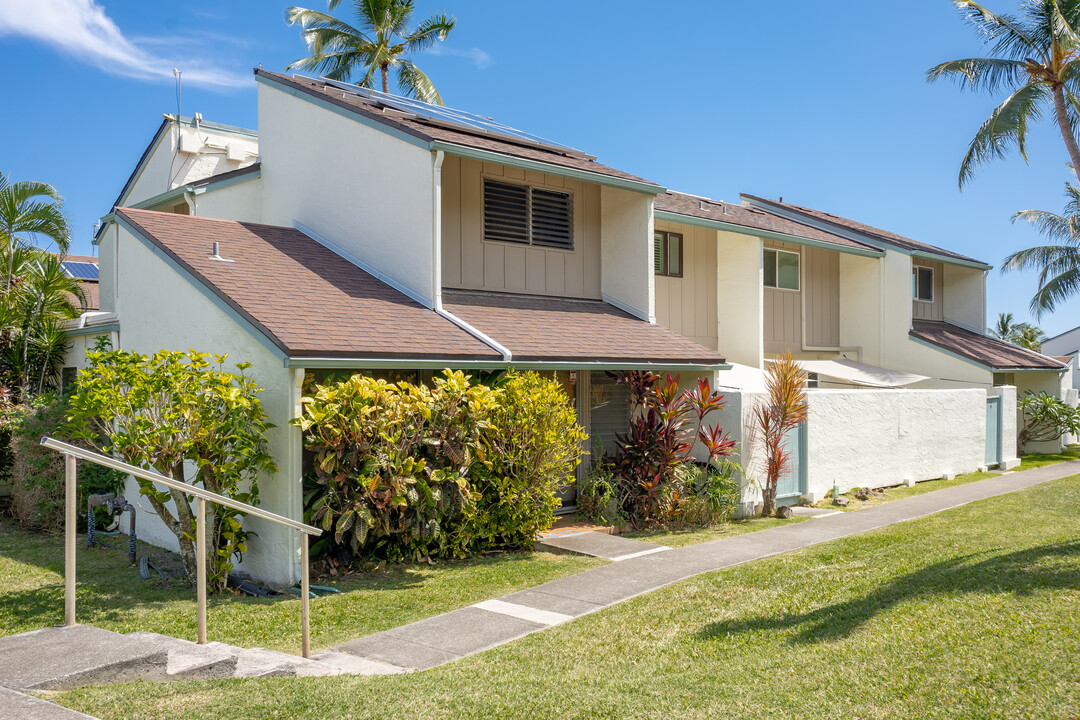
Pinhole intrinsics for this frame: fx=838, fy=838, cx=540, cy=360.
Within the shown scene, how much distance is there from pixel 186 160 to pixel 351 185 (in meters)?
7.88

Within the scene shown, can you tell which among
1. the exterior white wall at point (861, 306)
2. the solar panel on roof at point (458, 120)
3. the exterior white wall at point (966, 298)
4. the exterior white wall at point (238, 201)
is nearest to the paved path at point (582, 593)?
the solar panel on roof at point (458, 120)

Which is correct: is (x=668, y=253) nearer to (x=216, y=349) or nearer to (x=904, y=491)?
(x=904, y=491)

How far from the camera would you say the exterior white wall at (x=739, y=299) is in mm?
18875

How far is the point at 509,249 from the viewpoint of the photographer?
48.0 feet

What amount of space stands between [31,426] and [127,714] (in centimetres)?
990

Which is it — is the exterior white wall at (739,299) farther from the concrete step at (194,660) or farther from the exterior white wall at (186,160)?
the concrete step at (194,660)

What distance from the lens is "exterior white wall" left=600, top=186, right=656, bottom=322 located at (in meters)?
15.5

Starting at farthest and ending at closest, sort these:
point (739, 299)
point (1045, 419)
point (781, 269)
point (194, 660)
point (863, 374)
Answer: point (1045, 419) < point (781, 269) < point (863, 374) < point (739, 299) < point (194, 660)

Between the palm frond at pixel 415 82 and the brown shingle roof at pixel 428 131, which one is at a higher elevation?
the palm frond at pixel 415 82

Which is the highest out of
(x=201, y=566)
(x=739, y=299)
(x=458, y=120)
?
(x=458, y=120)

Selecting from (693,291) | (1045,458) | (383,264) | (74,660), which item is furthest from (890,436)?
(74,660)

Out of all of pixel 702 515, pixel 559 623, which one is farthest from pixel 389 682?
pixel 702 515

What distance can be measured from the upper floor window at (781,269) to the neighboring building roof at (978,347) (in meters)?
3.89

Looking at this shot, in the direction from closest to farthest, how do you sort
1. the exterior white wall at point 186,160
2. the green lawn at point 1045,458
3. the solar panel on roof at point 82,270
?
the exterior white wall at point 186,160, the green lawn at point 1045,458, the solar panel on roof at point 82,270
